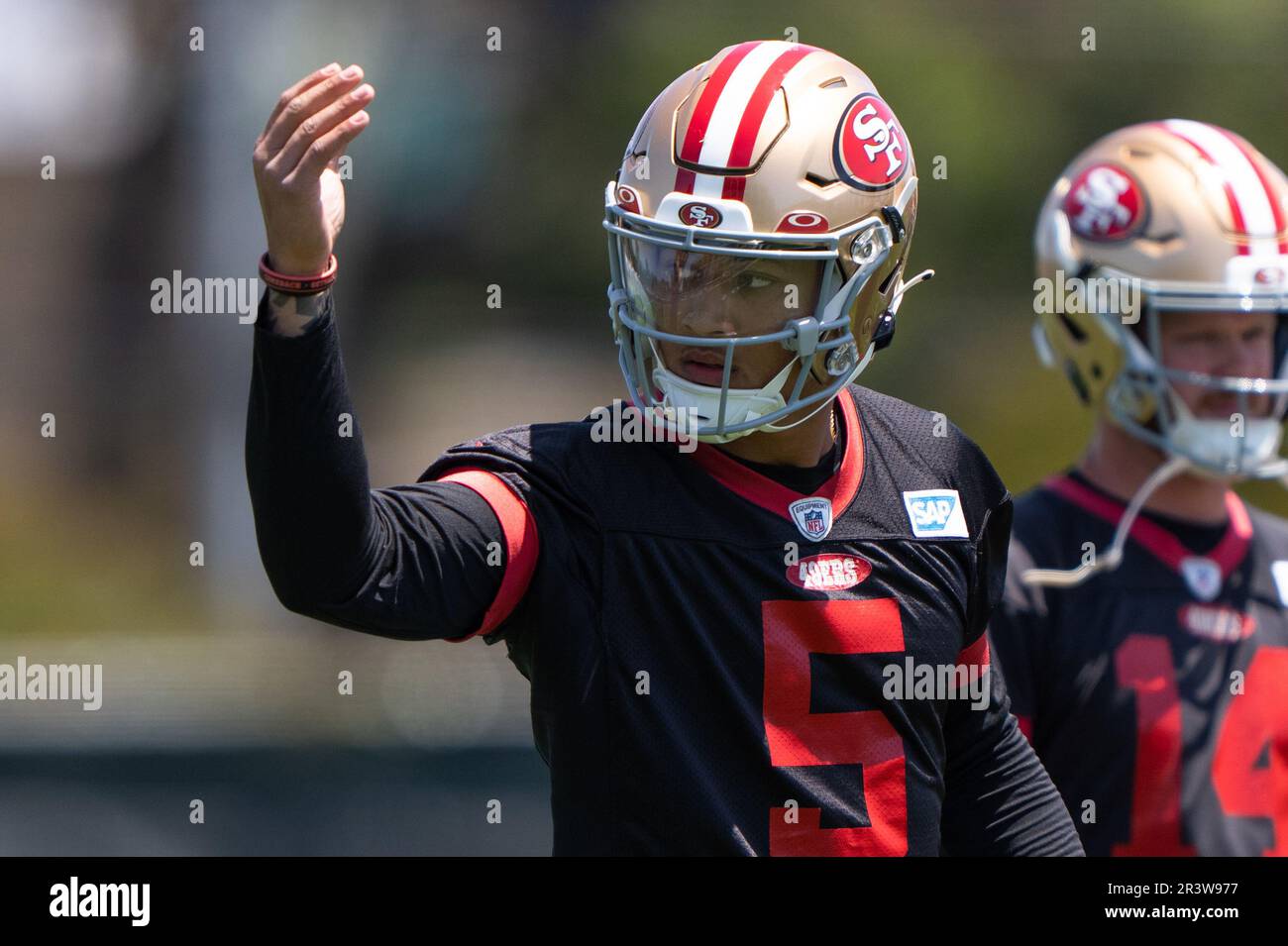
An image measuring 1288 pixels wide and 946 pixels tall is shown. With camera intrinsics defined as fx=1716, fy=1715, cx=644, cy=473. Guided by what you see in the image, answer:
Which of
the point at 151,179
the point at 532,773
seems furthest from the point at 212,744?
the point at 151,179

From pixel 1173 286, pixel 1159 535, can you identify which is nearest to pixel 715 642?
pixel 1159 535

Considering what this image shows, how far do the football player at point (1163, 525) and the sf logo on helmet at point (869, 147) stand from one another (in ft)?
2.76

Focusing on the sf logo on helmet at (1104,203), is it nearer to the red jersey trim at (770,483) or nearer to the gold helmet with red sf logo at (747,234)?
the gold helmet with red sf logo at (747,234)

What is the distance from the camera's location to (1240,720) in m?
2.82

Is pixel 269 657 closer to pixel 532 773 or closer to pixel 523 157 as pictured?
pixel 532 773

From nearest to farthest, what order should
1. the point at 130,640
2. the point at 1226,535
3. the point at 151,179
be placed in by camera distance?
the point at 1226,535 → the point at 130,640 → the point at 151,179

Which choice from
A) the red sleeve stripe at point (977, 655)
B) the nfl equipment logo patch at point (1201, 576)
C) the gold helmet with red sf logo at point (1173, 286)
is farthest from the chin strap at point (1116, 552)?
the red sleeve stripe at point (977, 655)

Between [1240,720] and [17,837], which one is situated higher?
[1240,720]

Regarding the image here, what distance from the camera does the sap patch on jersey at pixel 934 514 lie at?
2.25 metres

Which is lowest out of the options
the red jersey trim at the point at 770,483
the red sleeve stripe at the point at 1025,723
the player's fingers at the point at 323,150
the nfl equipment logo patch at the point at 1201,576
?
the red sleeve stripe at the point at 1025,723

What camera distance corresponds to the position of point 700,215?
7.09 ft

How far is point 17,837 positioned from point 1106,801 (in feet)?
14.5

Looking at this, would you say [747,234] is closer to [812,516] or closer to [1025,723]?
[812,516]

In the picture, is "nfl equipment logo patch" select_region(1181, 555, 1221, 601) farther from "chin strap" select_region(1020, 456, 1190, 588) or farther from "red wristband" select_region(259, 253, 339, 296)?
"red wristband" select_region(259, 253, 339, 296)
